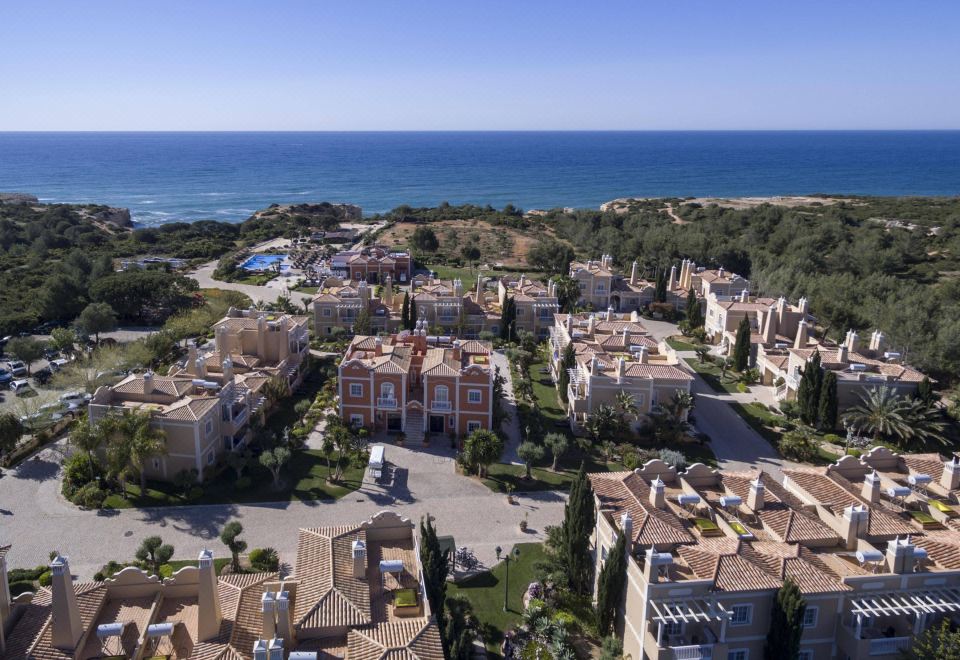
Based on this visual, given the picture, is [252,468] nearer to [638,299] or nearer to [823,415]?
[823,415]

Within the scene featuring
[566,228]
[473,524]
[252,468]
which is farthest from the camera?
[566,228]

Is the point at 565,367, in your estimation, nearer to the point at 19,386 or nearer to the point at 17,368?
the point at 19,386

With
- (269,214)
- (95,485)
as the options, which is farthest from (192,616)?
(269,214)

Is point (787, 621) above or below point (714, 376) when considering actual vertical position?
above

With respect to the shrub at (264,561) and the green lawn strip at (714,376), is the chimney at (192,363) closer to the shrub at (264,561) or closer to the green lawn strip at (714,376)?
the shrub at (264,561)

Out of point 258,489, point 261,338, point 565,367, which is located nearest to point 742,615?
point 258,489
